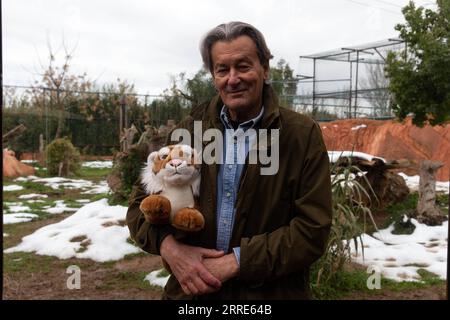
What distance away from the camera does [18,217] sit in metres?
5.32

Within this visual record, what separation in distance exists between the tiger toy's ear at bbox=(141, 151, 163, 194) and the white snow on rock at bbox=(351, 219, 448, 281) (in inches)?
98.9

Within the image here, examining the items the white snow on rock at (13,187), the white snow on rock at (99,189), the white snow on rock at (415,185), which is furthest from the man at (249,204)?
the white snow on rock at (13,187)

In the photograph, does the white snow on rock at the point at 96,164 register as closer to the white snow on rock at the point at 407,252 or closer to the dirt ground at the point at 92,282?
the dirt ground at the point at 92,282

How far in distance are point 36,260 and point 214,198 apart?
316 centimetres

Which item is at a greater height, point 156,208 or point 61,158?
point 156,208

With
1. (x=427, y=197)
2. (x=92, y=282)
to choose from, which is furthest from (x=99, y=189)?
(x=427, y=197)

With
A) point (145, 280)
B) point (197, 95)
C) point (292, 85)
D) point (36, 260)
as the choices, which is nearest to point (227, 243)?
point (145, 280)

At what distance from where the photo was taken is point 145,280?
3.35 metres

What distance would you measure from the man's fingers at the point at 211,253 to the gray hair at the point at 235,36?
0.49m

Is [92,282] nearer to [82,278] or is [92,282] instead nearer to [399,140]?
[82,278]

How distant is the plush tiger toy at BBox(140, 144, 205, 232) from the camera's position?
113cm

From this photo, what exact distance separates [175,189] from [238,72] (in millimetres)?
337

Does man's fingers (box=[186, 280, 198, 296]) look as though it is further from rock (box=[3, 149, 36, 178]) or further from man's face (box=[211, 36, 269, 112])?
rock (box=[3, 149, 36, 178])

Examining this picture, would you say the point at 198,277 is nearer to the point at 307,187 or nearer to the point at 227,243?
the point at 227,243
